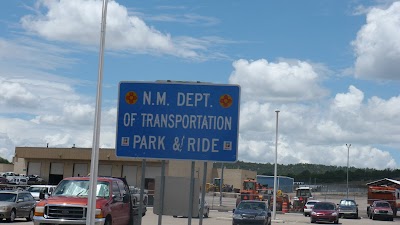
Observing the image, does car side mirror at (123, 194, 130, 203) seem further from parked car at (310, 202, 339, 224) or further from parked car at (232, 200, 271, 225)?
parked car at (310, 202, 339, 224)

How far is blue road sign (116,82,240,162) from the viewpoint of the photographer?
438 inches

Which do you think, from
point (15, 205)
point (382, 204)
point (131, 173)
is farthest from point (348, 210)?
point (15, 205)

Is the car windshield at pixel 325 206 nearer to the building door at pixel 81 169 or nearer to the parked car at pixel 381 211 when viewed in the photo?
the parked car at pixel 381 211

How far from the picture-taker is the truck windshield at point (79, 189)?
2039 centimetres

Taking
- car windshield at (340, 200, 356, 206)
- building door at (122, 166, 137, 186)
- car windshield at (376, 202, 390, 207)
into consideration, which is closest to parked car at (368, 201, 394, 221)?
car windshield at (376, 202, 390, 207)

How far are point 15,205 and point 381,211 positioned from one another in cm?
3153

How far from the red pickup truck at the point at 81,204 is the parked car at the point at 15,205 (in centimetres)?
1340

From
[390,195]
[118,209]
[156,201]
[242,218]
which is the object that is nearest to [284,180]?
[390,195]

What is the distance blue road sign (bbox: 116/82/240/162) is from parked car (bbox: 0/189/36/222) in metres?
23.6

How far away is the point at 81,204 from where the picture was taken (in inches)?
766

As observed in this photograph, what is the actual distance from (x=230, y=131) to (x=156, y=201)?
1739 mm

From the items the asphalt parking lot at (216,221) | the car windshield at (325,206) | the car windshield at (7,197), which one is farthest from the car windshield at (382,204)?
the car windshield at (7,197)

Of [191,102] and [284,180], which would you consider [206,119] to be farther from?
[284,180]

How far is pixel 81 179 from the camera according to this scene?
68.6 feet
